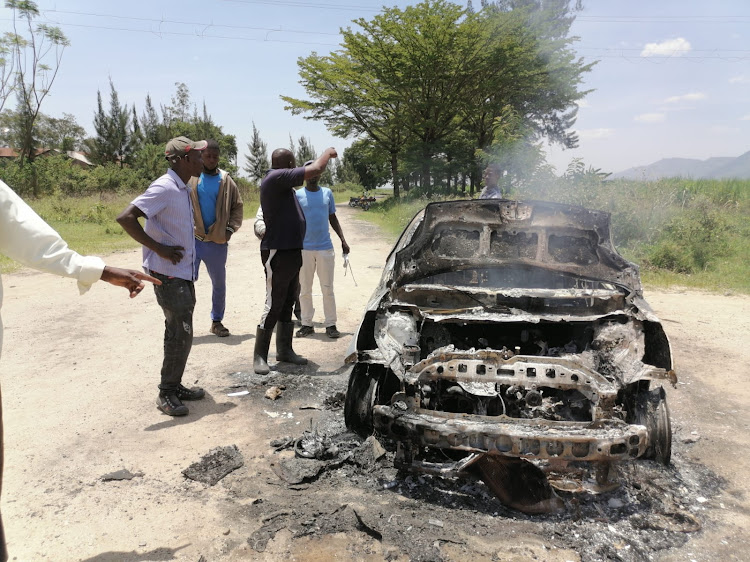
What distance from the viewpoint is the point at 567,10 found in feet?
111

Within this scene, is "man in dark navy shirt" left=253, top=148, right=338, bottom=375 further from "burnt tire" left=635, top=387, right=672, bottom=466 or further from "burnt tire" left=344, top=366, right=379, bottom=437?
"burnt tire" left=635, top=387, right=672, bottom=466

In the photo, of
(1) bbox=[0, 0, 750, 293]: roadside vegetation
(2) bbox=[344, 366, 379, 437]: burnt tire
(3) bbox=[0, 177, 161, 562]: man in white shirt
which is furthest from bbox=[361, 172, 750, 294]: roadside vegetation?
(3) bbox=[0, 177, 161, 562]: man in white shirt

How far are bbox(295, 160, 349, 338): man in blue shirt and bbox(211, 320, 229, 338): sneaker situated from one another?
86cm

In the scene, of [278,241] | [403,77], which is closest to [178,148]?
[278,241]

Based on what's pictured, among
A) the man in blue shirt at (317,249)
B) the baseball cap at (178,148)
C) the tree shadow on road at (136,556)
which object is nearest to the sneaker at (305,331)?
the man in blue shirt at (317,249)

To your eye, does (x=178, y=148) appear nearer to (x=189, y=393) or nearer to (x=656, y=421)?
(x=189, y=393)

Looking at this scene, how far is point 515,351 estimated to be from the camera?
3.56 metres

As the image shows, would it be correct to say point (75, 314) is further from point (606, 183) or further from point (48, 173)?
point (48, 173)

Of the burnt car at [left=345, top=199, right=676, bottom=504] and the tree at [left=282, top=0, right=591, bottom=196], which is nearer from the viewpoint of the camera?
the burnt car at [left=345, top=199, right=676, bottom=504]

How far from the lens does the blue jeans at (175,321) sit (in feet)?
12.9

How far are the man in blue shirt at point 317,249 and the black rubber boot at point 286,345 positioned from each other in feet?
2.83

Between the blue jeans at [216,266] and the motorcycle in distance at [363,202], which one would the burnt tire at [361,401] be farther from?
the motorcycle in distance at [363,202]

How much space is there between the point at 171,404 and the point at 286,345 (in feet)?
4.54

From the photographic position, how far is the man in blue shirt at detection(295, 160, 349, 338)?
569 cm
